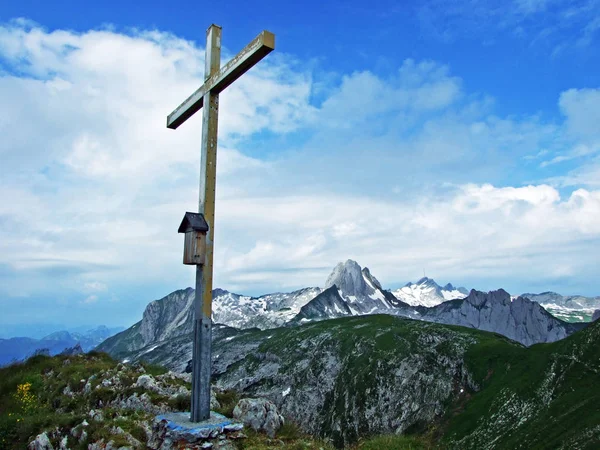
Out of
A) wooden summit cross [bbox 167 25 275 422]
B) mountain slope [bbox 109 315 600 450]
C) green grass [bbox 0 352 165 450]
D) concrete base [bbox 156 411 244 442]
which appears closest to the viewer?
concrete base [bbox 156 411 244 442]

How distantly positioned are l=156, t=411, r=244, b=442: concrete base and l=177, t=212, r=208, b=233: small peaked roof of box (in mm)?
5650

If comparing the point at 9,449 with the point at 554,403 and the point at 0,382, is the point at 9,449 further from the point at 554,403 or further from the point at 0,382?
the point at 554,403

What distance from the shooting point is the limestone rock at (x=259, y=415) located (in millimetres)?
14227

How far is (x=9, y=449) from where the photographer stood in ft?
54.0

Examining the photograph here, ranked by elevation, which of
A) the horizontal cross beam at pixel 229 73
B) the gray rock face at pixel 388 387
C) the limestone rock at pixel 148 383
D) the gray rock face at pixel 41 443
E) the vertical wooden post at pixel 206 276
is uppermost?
the horizontal cross beam at pixel 229 73

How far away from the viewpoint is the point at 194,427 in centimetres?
1203

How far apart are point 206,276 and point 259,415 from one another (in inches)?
204

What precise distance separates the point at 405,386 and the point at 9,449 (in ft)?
548

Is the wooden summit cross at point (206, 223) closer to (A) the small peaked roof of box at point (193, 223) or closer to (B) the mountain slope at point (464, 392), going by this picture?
(A) the small peaked roof of box at point (193, 223)

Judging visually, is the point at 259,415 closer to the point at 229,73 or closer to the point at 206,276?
the point at 206,276

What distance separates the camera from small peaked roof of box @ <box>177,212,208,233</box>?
43.3 feet

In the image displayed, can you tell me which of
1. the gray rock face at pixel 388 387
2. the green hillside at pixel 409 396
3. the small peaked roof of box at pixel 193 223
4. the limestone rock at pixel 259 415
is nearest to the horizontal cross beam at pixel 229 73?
the small peaked roof of box at pixel 193 223

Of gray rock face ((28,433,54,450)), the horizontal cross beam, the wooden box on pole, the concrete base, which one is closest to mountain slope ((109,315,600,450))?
gray rock face ((28,433,54,450))

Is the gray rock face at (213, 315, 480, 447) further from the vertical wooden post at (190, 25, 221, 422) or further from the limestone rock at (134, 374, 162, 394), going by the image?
the vertical wooden post at (190, 25, 221, 422)
